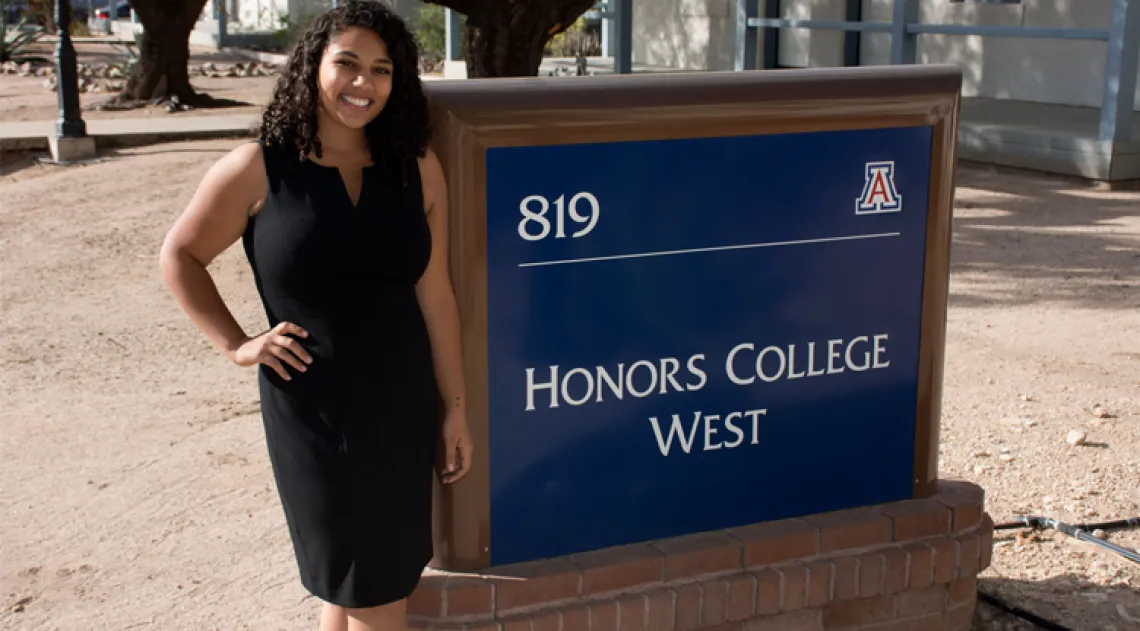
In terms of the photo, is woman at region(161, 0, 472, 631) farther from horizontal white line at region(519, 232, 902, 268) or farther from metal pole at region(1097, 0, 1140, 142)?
metal pole at region(1097, 0, 1140, 142)

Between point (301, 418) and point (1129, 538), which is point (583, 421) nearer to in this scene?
point (301, 418)

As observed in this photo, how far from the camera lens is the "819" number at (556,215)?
3.12 metres

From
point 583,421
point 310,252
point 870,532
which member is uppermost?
point 310,252

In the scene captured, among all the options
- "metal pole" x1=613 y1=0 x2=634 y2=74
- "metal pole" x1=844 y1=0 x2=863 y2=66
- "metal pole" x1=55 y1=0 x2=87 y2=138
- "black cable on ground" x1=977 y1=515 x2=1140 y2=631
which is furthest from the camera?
"metal pole" x1=844 y1=0 x2=863 y2=66

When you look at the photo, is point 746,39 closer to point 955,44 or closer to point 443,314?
point 955,44

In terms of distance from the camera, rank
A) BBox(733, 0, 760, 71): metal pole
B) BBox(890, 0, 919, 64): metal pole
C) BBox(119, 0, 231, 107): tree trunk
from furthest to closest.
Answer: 1. BBox(119, 0, 231, 107): tree trunk
2. BBox(733, 0, 760, 71): metal pole
3. BBox(890, 0, 919, 64): metal pole

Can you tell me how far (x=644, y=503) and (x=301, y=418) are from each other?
0.97 m

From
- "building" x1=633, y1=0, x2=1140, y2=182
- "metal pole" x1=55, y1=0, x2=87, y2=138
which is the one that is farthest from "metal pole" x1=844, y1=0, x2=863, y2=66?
"metal pole" x1=55, y1=0, x2=87, y2=138

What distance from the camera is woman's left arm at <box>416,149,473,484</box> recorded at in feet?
9.61

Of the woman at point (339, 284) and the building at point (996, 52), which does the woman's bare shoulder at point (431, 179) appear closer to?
the woman at point (339, 284)

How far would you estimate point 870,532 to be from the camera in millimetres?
3562

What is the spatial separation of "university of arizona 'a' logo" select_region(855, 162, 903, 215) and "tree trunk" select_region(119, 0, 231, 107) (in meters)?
15.4

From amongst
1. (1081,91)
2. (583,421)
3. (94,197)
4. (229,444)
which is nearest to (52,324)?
(229,444)

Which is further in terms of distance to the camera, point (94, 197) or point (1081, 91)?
point (1081, 91)
